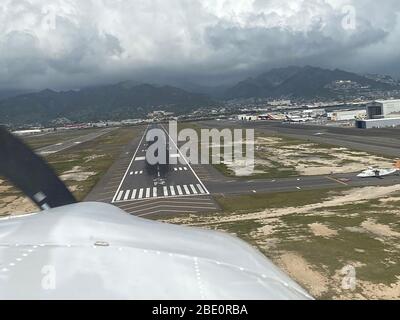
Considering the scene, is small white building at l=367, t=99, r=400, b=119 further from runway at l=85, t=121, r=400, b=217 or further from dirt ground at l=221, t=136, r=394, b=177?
runway at l=85, t=121, r=400, b=217

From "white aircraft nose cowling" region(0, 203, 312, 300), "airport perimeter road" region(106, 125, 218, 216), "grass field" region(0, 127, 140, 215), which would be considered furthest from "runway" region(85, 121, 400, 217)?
"white aircraft nose cowling" region(0, 203, 312, 300)

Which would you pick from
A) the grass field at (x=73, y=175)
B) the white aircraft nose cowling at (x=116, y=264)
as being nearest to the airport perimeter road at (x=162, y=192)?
the grass field at (x=73, y=175)

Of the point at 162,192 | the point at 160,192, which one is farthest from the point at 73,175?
the point at 162,192

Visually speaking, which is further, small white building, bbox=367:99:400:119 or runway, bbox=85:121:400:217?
small white building, bbox=367:99:400:119

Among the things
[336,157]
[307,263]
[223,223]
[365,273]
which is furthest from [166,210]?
[336,157]

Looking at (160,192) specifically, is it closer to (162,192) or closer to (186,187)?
(162,192)
